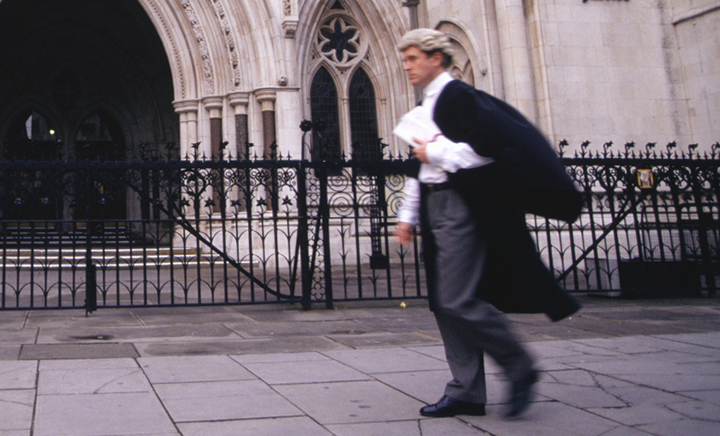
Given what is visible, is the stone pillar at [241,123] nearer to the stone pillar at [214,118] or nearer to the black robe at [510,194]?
the stone pillar at [214,118]

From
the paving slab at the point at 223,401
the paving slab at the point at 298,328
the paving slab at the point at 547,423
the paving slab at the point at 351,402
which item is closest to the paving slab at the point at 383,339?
the paving slab at the point at 298,328

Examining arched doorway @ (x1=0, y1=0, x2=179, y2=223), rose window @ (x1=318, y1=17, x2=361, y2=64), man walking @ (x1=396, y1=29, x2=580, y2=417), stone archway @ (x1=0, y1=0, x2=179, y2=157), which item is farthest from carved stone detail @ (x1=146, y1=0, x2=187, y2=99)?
man walking @ (x1=396, y1=29, x2=580, y2=417)

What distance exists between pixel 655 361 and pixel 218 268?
366 inches

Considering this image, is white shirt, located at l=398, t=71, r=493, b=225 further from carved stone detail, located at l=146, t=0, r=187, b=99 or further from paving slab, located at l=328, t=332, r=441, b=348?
carved stone detail, located at l=146, t=0, r=187, b=99

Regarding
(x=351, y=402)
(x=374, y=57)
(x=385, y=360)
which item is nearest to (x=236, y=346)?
(x=385, y=360)

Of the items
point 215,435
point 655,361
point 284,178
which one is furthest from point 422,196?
point 284,178

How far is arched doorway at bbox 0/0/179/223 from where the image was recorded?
60.5 feet

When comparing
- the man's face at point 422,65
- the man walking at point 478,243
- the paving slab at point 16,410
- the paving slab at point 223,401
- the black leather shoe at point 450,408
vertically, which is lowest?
the black leather shoe at point 450,408

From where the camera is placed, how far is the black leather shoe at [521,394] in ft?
8.52

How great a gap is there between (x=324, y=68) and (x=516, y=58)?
18.1 ft

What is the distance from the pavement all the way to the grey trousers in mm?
225

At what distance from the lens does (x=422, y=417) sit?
9.32ft

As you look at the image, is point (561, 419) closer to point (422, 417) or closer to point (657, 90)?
point (422, 417)

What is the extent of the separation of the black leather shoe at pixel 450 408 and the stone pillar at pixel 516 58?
9303 mm
